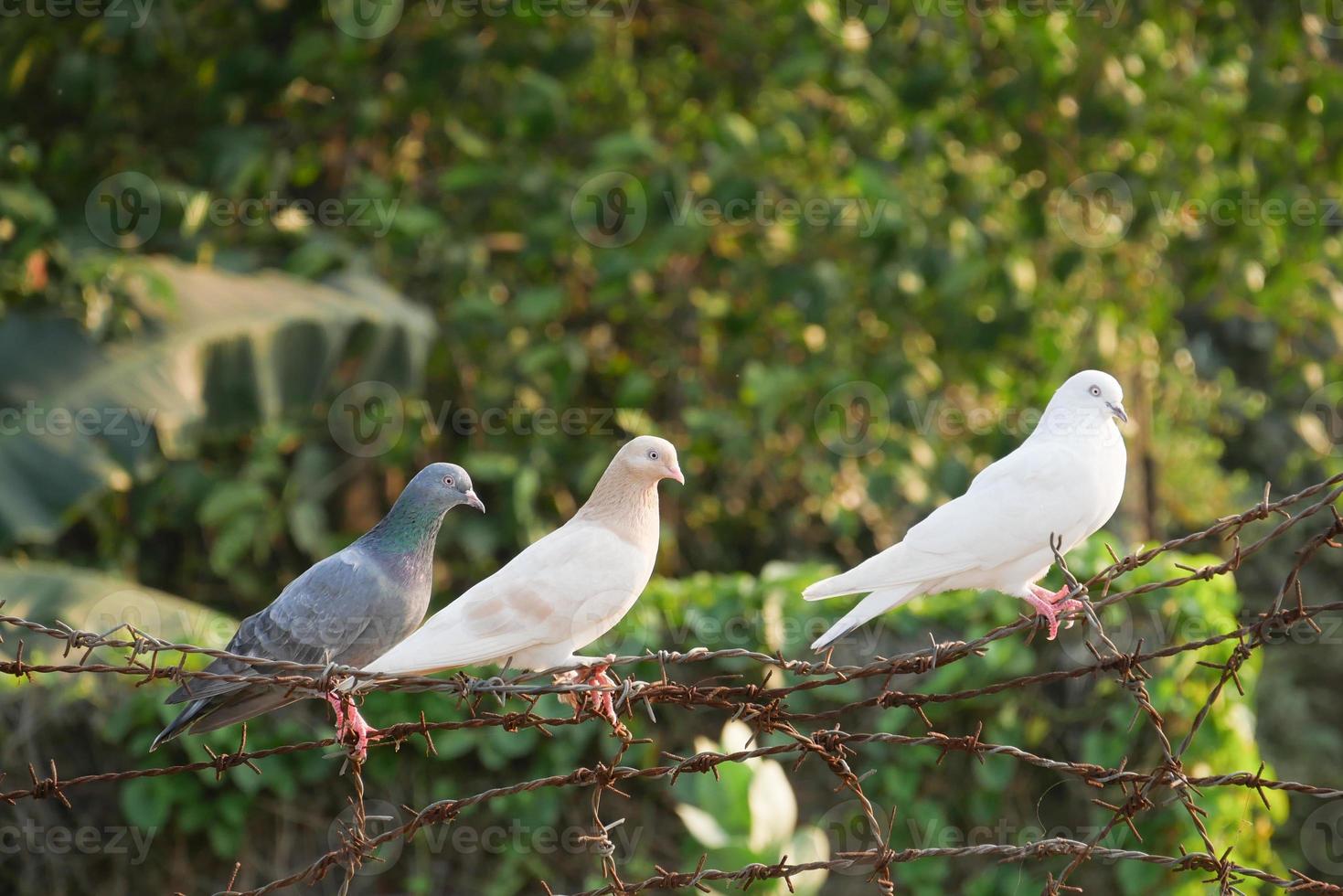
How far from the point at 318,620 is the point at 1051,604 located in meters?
1.38

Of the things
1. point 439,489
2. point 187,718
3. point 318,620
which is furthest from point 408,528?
point 187,718

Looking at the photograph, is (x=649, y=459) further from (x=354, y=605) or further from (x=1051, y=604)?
(x=1051, y=604)

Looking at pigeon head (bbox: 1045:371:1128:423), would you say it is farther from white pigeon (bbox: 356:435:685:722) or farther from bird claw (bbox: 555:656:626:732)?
bird claw (bbox: 555:656:626:732)

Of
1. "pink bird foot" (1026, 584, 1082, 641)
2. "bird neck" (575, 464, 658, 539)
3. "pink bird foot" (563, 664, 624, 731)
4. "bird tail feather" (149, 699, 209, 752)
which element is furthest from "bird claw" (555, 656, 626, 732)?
"pink bird foot" (1026, 584, 1082, 641)

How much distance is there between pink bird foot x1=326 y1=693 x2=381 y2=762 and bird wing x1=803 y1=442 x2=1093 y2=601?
0.95m

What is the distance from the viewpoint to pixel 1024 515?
288 cm

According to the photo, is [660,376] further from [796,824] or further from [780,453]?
[796,824]

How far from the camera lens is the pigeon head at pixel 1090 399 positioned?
296 centimetres

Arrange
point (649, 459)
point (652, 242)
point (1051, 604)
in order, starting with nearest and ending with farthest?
point (649, 459) → point (1051, 604) → point (652, 242)

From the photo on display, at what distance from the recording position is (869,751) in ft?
17.6

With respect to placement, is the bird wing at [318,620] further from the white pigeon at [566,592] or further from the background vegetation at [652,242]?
the background vegetation at [652,242]

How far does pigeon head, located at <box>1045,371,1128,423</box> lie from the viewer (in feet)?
9.70

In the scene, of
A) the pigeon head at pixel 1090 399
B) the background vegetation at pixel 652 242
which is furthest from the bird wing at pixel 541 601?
the background vegetation at pixel 652 242

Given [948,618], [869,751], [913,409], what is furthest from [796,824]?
[913,409]
